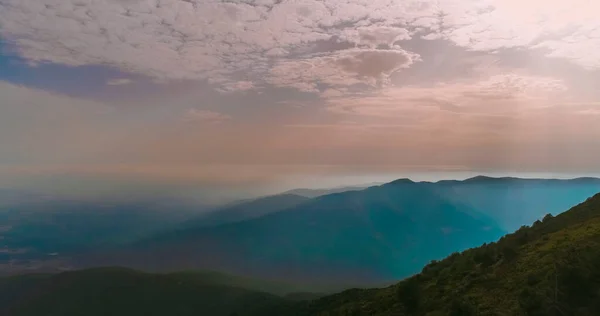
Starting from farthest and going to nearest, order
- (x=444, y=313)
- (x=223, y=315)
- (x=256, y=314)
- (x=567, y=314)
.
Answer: (x=223, y=315) → (x=256, y=314) → (x=444, y=313) → (x=567, y=314)

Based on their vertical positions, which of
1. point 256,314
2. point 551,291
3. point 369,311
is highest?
point 551,291

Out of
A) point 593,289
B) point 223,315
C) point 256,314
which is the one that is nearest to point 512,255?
point 593,289

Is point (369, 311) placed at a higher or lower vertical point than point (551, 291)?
lower

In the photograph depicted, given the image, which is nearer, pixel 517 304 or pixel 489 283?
pixel 517 304

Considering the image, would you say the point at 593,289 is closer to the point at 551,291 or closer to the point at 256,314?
the point at 551,291

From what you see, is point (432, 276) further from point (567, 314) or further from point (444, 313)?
point (567, 314)

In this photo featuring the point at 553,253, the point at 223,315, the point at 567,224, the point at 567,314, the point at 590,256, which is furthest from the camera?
the point at 223,315

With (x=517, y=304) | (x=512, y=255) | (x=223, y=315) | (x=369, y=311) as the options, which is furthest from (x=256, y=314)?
(x=517, y=304)
